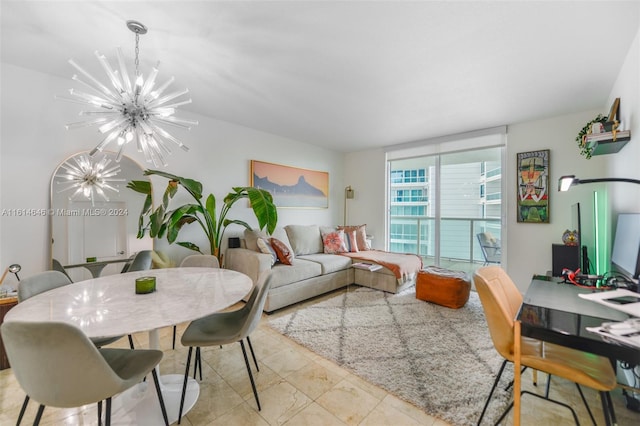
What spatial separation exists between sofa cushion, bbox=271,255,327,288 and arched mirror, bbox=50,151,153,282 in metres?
1.60

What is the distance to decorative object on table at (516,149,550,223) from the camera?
3.51m

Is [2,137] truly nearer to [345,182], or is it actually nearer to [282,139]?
[282,139]

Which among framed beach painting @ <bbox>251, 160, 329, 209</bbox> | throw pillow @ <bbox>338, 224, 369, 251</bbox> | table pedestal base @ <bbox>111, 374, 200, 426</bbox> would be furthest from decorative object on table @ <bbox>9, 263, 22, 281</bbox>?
throw pillow @ <bbox>338, 224, 369, 251</bbox>

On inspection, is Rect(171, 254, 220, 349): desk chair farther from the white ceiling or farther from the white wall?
the white ceiling

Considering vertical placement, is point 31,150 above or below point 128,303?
above

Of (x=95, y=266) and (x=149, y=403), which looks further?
(x=95, y=266)

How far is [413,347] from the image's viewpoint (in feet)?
7.49

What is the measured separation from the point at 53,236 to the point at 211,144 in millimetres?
1958

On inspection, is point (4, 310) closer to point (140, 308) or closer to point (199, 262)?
point (199, 262)

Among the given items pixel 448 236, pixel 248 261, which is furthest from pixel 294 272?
pixel 448 236

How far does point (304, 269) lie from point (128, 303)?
2.18 meters

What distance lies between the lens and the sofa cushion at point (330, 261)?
12.1 ft

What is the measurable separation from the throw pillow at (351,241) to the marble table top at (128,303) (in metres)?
2.88

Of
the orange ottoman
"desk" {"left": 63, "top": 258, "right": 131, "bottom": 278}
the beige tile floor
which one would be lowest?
the beige tile floor
